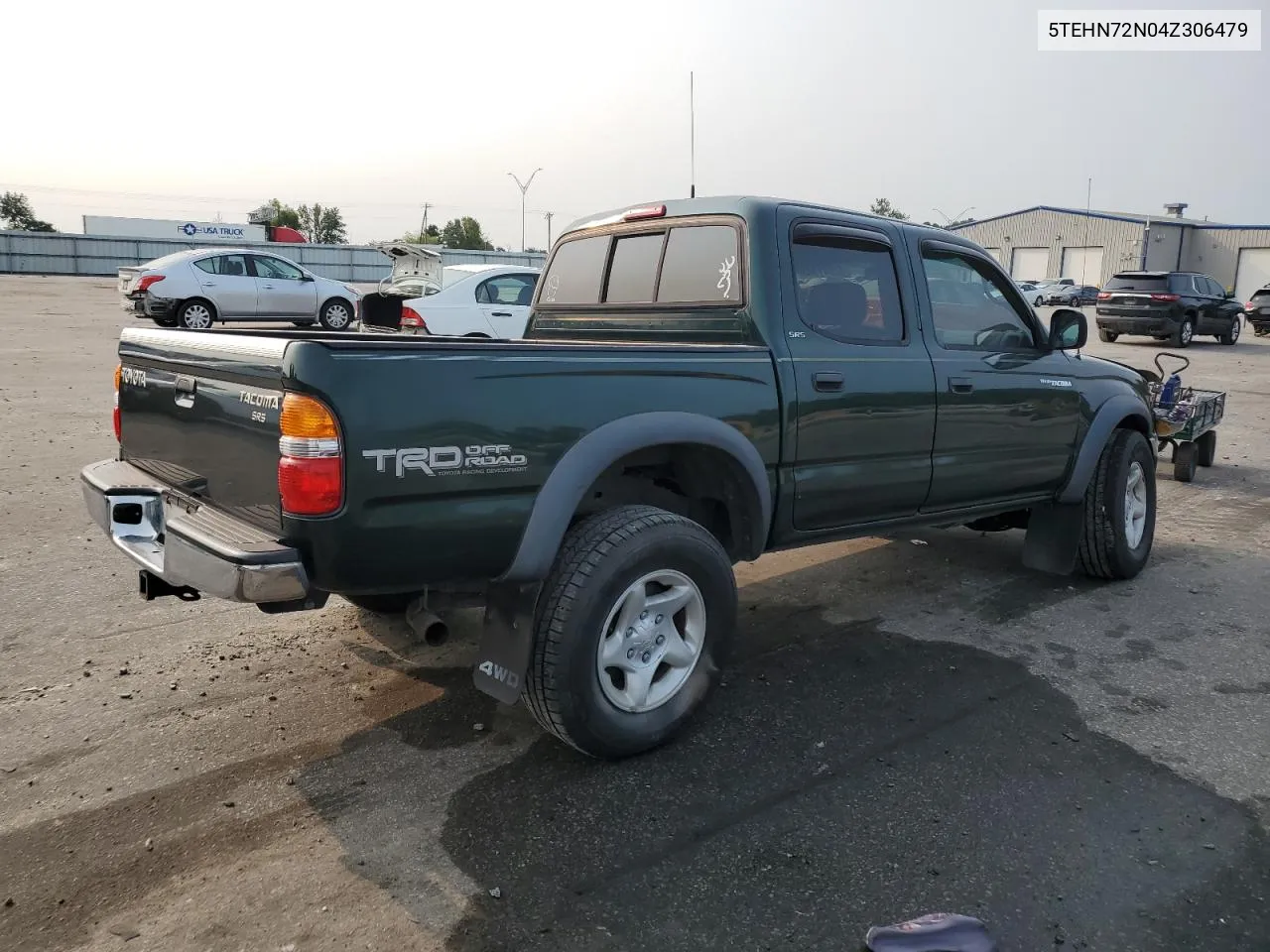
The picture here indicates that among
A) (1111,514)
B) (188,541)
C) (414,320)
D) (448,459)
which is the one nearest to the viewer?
(448,459)

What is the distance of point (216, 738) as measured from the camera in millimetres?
3439

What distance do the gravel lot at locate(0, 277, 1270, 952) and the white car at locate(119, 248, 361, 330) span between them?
14.1 m

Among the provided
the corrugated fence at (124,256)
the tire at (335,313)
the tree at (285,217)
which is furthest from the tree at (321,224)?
the tire at (335,313)

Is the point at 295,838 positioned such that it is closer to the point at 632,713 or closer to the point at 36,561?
the point at 632,713

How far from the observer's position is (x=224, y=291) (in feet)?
59.9

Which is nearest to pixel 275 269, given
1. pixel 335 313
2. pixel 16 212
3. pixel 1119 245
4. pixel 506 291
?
pixel 335 313

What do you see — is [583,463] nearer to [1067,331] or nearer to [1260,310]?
[1067,331]

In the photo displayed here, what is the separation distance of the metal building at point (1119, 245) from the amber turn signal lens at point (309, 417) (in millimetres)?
55245

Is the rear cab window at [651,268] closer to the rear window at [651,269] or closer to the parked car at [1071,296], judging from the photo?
the rear window at [651,269]

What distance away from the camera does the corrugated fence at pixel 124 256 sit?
46.1 m

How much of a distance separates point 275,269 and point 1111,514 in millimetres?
17419

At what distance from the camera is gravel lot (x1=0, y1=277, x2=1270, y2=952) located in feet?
8.37

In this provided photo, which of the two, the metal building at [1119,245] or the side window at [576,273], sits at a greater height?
the metal building at [1119,245]

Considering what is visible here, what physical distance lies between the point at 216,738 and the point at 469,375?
1677mm
